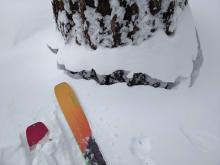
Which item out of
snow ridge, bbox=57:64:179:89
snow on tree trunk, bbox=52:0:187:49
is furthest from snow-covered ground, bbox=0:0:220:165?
snow on tree trunk, bbox=52:0:187:49

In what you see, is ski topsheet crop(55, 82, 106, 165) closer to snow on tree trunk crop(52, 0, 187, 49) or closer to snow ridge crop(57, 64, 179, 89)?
snow ridge crop(57, 64, 179, 89)

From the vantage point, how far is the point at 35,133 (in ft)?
5.38

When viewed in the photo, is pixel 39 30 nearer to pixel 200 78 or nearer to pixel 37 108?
pixel 37 108

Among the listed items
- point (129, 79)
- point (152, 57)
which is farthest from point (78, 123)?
point (152, 57)

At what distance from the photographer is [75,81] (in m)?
1.87

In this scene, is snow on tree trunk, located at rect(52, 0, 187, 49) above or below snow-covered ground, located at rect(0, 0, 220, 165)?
above

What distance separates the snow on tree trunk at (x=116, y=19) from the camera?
1570mm

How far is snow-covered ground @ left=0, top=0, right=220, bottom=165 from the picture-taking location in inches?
60.9

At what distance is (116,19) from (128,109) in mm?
492

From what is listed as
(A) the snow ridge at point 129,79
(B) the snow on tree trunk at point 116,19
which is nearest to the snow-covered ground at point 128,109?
(A) the snow ridge at point 129,79

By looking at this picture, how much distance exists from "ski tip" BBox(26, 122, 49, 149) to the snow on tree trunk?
53cm

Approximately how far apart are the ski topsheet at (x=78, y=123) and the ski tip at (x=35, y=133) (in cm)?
14

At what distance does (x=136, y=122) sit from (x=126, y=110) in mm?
92

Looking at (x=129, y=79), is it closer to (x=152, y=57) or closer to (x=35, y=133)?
(x=152, y=57)
